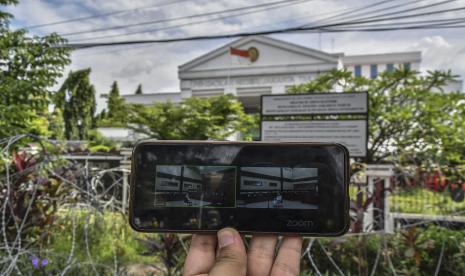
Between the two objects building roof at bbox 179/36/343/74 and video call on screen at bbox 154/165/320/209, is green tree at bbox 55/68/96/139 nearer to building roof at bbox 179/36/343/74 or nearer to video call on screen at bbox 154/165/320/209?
building roof at bbox 179/36/343/74

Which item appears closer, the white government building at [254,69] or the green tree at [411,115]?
the green tree at [411,115]

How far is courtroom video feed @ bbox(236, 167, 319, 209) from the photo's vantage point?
2.45 feet

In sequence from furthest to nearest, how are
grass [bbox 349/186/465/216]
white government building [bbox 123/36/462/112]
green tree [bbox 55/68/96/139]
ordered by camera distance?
green tree [bbox 55/68/96/139]
white government building [bbox 123/36/462/112]
grass [bbox 349/186/465/216]

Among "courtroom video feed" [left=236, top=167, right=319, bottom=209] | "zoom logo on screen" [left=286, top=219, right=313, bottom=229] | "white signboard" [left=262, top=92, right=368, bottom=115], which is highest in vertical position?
"white signboard" [left=262, top=92, right=368, bottom=115]

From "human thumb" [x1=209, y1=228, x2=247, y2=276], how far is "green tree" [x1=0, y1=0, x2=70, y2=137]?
9.57 feet

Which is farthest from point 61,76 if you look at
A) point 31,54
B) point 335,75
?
point 335,75

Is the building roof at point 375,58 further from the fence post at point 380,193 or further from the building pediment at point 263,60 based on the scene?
the fence post at point 380,193

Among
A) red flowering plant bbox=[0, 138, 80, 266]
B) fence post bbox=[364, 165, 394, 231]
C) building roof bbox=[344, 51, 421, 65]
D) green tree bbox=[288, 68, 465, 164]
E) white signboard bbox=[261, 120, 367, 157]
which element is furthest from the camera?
building roof bbox=[344, 51, 421, 65]

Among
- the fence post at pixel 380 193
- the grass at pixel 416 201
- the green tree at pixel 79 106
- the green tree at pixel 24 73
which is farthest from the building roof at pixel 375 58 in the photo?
the green tree at pixel 24 73

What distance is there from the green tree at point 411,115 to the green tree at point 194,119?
3.89 m


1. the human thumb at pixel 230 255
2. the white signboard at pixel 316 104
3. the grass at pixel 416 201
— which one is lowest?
the grass at pixel 416 201

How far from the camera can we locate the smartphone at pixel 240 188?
74 cm

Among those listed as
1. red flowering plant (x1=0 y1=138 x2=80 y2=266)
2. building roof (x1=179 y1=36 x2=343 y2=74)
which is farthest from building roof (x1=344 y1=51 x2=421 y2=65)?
red flowering plant (x1=0 y1=138 x2=80 y2=266)

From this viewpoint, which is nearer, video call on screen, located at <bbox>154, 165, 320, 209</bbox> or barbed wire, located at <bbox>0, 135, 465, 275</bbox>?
video call on screen, located at <bbox>154, 165, 320, 209</bbox>
